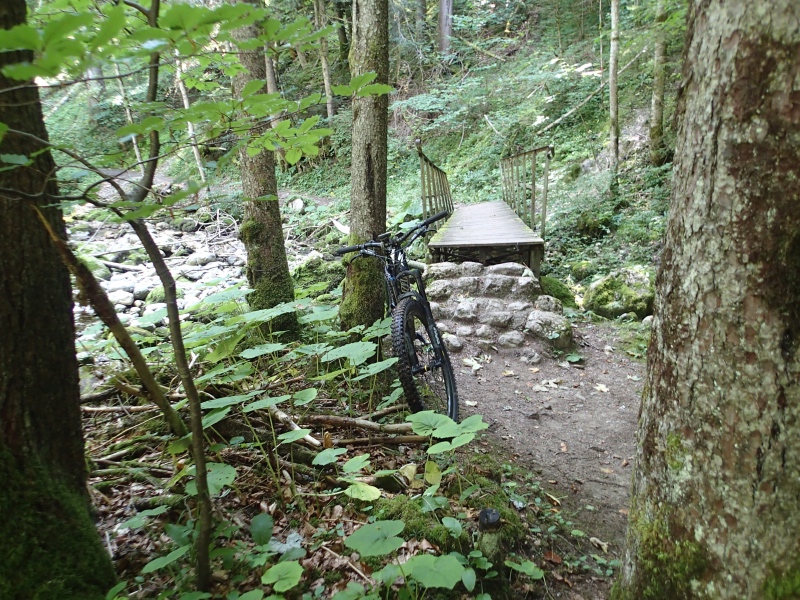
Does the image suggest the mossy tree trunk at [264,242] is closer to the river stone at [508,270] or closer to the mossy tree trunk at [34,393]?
the mossy tree trunk at [34,393]

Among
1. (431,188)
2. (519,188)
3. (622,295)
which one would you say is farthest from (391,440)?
(519,188)

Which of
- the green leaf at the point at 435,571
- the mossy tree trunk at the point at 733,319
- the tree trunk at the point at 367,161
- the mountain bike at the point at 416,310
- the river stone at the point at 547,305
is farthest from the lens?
the river stone at the point at 547,305

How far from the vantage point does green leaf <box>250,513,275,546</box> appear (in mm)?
1495

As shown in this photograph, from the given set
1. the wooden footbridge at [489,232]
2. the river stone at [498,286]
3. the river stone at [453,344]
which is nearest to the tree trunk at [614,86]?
the wooden footbridge at [489,232]

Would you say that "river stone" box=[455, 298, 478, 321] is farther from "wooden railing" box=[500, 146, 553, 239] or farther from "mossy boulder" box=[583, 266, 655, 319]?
"wooden railing" box=[500, 146, 553, 239]

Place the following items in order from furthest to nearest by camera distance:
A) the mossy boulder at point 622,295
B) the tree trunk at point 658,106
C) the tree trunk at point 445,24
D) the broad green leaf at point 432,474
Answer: the tree trunk at point 445,24
the tree trunk at point 658,106
the mossy boulder at point 622,295
the broad green leaf at point 432,474

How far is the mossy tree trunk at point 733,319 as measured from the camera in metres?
0.92

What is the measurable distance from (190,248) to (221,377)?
793cm

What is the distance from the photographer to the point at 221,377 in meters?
2.52

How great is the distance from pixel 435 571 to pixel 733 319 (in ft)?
3.28

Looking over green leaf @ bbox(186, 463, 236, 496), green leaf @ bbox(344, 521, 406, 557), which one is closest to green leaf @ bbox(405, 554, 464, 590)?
green leaf @ bbox(344, 521, 406, 557)

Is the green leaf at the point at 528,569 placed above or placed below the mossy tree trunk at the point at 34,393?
below

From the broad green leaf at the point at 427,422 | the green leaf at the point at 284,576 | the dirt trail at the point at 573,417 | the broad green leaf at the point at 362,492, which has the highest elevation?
the broad green leaf at the point at 427,422

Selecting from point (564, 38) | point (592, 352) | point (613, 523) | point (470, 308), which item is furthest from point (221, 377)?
point (564, 38)
